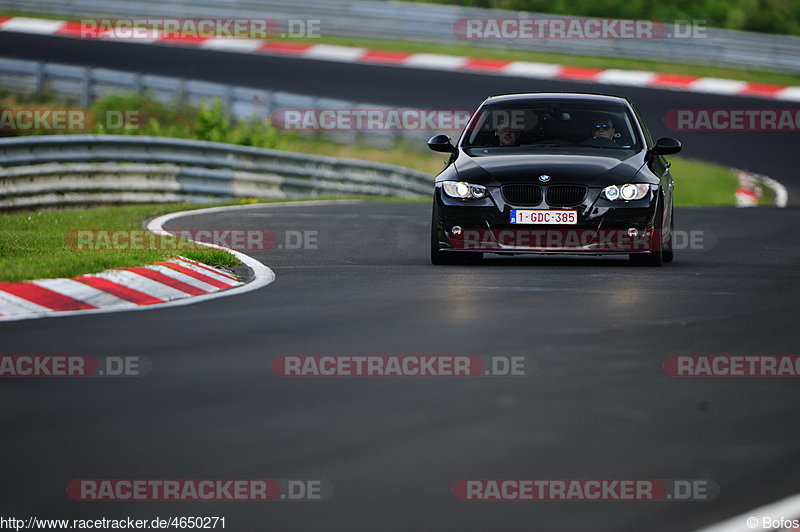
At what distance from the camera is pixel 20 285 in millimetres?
10023

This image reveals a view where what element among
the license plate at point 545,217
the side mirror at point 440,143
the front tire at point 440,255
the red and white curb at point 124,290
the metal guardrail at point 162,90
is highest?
the side mirror at point 440,143

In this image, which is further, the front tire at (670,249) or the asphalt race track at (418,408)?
the front tire at (670,249)

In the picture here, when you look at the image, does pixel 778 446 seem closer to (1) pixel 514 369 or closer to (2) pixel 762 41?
(1) pixel 514 369

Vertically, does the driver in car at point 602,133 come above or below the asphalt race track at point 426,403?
above

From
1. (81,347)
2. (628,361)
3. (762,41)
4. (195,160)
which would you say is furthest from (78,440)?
(762,41)

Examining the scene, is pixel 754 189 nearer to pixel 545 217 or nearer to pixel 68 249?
pixel 545 217

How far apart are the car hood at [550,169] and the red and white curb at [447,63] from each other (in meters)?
25.1

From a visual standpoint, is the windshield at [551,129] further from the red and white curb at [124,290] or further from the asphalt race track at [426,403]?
the red and white curb at [124,290]

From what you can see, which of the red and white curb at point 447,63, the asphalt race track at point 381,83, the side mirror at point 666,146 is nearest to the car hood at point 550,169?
the side mirror at point 666,146

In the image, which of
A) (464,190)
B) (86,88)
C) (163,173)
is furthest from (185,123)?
(464,190)

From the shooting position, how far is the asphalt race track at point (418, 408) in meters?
5.17

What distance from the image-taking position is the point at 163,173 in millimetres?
22734

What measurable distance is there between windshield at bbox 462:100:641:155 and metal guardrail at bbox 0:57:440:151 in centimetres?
1700

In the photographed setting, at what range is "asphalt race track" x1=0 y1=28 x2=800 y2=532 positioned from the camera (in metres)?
5.18
